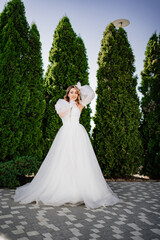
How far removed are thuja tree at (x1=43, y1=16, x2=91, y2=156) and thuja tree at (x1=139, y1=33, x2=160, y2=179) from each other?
2319 mm

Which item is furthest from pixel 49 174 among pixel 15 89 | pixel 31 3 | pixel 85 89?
pixel 31 3

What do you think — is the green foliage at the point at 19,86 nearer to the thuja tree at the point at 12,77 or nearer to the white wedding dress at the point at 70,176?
the thuja tree at the point at 12,77

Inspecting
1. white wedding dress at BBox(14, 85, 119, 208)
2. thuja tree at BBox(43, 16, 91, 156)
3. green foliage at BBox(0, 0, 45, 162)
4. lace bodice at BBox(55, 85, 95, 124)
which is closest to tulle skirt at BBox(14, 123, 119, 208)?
white wedding dress at BBox(14, 85, 119, 208)

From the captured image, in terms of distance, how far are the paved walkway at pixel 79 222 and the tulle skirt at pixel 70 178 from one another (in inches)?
6.4

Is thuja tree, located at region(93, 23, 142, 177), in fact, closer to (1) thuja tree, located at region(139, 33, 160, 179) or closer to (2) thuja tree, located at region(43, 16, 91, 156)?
(1) thuja tree, located at region(139, 33, 160, 179)

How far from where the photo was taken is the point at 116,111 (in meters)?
6.81

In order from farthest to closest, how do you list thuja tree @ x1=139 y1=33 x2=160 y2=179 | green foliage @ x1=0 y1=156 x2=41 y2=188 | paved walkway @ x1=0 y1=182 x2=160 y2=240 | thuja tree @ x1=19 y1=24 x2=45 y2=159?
thuja tree @ x1=139 y1=33 x2=160 y2=179, thuja tree @ x1=19 y1=24 x2=45 y2=159, green foliage @ x1=0 y1=156 x2=41 y2=188, paved walkway @ x1=0 y1=182 x2=160 y2=240

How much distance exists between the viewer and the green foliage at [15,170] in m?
4.77

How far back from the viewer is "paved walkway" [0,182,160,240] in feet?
7.59

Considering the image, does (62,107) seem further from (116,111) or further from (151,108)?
(151,108)

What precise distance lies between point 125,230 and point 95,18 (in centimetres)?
641

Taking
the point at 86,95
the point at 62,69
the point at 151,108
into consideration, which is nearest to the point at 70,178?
the point at 86,95

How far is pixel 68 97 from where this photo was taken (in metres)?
4.50

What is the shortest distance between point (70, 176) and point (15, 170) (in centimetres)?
196
